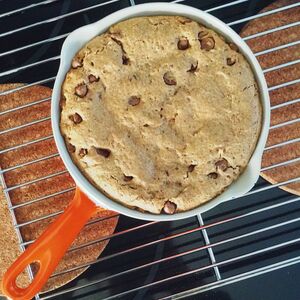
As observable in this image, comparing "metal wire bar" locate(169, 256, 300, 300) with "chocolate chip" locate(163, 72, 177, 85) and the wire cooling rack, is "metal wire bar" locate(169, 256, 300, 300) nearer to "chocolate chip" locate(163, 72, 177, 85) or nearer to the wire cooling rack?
the wire cooling rack

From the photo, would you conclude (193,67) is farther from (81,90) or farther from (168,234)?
(168,234)

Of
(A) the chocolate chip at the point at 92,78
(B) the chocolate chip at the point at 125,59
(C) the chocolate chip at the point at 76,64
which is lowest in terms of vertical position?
(A) the chocolate chip at the point at 92,78

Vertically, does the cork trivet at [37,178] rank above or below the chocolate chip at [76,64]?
below

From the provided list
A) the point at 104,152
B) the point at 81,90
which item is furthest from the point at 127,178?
the point at 81,90

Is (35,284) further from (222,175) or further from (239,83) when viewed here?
(239,83)

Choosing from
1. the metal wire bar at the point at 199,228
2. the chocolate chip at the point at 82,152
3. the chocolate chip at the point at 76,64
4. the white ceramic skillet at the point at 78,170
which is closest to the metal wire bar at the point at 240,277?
the metal wire bar at the point at 199,228

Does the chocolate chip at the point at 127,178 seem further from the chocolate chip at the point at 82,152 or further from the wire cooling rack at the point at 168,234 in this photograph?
the wire cooling rack at the point at 168,234
